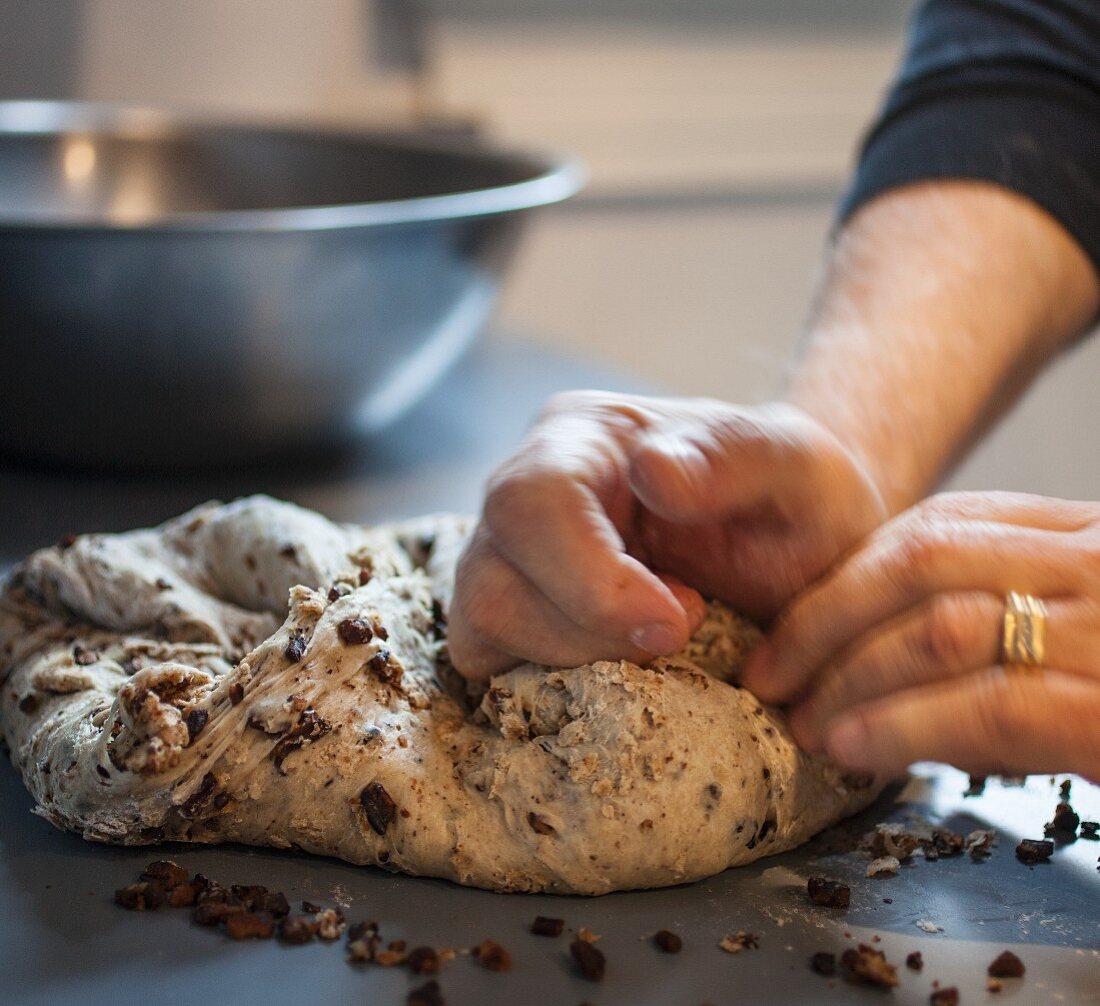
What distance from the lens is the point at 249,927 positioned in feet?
1.87

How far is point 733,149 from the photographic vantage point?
2430mm

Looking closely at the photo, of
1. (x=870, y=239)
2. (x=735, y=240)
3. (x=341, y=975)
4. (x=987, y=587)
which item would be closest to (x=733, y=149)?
(x=735, y=240)

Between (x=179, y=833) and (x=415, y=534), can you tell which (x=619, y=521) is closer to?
(x=415, y=534)

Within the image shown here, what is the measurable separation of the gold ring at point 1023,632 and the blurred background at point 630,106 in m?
1.26

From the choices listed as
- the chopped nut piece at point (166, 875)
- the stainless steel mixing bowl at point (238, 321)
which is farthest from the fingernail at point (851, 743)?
the stainless steel mixing bowl at point (238, 321)

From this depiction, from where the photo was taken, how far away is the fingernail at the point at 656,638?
63 centimetres

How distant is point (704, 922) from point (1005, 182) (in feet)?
2.45

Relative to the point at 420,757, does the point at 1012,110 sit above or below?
above

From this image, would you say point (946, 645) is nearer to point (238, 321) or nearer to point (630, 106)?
point (238, 321)

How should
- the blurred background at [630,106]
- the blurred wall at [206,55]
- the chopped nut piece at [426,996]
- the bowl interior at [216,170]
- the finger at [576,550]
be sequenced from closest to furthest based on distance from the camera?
the chopped nut piece at [426,996] < the finger at [576,550] < the bowl interior at [216,170] < the blurred wall at [206,55] < the blurred background at [630,106]

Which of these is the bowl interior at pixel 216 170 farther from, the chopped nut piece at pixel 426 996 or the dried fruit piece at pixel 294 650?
the chopped nut piece at pixel 426 996

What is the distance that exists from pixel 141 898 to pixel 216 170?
1.11 metres

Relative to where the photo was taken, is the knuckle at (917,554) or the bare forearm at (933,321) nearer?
the knuckle at (917,554)

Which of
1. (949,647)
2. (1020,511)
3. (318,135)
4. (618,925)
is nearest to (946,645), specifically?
(949,647)
